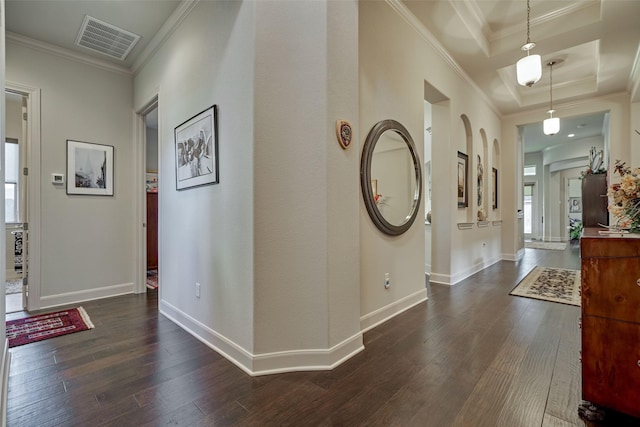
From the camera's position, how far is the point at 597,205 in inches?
222

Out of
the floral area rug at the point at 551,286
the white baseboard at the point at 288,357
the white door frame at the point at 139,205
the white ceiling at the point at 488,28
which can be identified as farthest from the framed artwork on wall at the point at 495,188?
the white door frame at the point at 139,205

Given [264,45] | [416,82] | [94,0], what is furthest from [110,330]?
[416,82]

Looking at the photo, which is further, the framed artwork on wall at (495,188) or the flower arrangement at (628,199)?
the framed artwork on wall at (495,188)

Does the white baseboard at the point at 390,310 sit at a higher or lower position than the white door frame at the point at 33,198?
lower

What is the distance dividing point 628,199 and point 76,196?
483 centimetres

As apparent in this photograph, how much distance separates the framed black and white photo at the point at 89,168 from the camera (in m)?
3.37

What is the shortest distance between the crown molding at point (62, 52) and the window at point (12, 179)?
2.94 metres

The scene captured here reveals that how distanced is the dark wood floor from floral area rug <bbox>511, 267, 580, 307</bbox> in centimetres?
72

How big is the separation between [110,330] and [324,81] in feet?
8.96

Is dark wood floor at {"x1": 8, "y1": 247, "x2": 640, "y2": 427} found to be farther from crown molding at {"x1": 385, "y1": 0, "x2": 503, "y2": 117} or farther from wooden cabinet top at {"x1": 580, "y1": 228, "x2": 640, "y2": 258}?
crown molding at {"x1": 385, "y1": 0, "x2": 503, "y2": 117}

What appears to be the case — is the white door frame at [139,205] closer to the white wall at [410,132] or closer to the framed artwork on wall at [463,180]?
the white wall at [410,132]

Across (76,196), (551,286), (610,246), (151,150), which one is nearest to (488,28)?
(551,286)

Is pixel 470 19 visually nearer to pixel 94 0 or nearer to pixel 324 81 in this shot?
pixel 324 81

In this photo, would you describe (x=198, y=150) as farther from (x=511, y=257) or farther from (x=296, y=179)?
(x=511, y=257)
